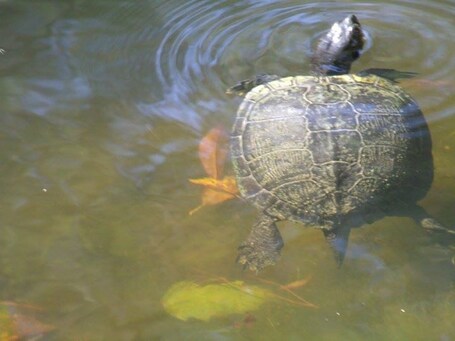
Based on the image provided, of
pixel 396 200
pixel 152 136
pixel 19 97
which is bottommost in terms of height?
pixel 396 200

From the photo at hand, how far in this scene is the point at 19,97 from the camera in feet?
9.87

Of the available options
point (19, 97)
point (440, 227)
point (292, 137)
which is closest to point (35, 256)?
point (19, 97)

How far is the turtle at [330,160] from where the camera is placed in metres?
2.25

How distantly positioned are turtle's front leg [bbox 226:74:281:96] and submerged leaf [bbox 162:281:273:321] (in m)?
1.10

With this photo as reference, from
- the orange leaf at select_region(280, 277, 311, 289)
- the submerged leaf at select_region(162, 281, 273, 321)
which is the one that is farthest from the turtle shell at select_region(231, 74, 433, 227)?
the submerged leaf at select_region(162, 281, 273, 321)

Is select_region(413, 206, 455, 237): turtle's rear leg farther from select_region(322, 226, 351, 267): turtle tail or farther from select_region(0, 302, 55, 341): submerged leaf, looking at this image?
select_region(0, 302, 55, 341): submerged leaf

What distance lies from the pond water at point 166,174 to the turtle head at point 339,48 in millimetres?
113

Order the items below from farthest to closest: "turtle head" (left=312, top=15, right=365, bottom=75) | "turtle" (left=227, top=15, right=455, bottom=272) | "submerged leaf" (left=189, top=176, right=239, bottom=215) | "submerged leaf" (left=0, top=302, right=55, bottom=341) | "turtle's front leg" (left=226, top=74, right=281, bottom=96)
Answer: "turtle head" (left=312, top=15, right=365, bottom=75) → "turtle's front leg" (left=226, top=74, right=281, bottom=96) → "submerged leaf" (left=189, top=176, right=239, bottom=215) → "turtle" (left=227, top=15, right=455, bottom=272) → "submerged leaf" (left=0, top=302, right=55, bottom=341)

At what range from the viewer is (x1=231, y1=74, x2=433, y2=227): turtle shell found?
7.38 feet

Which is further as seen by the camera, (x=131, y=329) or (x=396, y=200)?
(x=396, y=200)

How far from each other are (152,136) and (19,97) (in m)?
0.82

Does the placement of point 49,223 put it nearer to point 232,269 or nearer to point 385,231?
point 232,269

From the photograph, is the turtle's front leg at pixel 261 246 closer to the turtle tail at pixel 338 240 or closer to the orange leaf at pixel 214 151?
the turtle tail at pixel 338 240

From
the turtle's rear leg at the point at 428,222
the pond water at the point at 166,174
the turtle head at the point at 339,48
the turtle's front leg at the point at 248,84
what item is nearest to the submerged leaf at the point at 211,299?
the pond water at the point at 166,174
